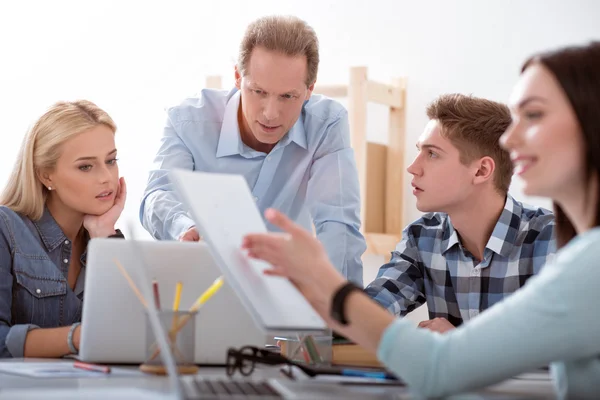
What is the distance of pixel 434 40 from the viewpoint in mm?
3896

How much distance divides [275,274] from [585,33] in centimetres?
291

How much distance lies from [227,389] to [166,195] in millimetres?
1258

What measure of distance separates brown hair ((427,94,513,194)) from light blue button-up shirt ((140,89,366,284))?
0.35m

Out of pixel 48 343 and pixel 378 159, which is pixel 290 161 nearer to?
pixel 48 343

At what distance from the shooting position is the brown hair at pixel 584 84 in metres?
1.04

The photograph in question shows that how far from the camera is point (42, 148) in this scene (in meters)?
2.07

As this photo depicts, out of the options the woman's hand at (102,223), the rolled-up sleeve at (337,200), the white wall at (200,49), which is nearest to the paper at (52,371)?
the woman's hand at (102,223)

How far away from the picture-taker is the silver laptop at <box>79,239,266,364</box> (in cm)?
140

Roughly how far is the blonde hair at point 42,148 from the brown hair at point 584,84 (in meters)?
1.30

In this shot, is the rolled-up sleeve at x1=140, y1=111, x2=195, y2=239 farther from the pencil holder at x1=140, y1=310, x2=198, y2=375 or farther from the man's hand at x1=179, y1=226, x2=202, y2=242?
the pencil holder at x1=140, y1=310, x2=198, y2=375

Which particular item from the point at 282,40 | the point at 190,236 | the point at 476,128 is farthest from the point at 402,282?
the point at 282,40

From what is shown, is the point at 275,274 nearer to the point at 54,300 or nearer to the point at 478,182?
the point at 54,300

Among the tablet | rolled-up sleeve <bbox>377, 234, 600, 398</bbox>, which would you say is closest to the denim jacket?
the tablet

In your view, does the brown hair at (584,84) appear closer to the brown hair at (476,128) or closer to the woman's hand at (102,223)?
the brown hair at (476,128)
